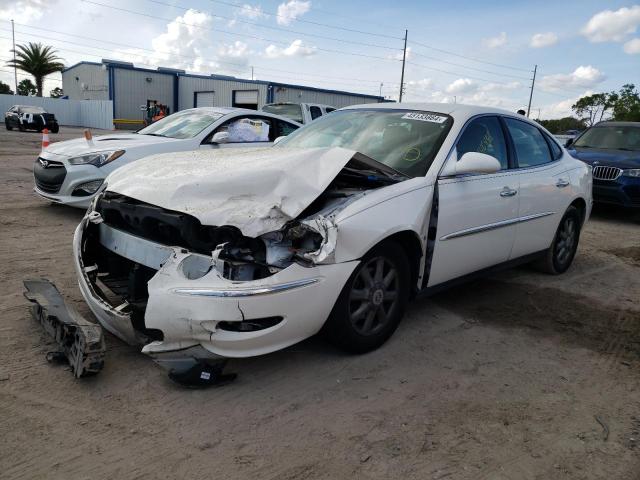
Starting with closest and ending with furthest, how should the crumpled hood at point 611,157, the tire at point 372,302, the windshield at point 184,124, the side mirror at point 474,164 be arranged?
1. the tire at point 372,302
2. the side mirror at point 474,164
3. the windshield at point 184,124
4. the crumpled hood at point 611,157

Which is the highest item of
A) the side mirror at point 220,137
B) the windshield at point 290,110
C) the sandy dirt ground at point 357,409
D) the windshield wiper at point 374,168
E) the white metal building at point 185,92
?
the white metal building at point 185,92

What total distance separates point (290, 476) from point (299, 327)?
32.0 inches

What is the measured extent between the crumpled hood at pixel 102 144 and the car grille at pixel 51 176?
6.7 inches

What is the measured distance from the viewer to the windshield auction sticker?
391 centimetres

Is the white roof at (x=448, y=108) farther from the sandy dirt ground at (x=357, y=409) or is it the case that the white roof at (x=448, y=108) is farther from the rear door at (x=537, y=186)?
the sandy dirt ground at (x=357, y=409)

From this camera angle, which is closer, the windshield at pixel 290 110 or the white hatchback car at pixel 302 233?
the white hatchback car at pixel 302 233

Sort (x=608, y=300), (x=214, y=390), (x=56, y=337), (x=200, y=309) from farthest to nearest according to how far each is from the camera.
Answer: (x=608, y=300) < (x=56, y=337) < (x=214, y=390) < (x=200, y=309)

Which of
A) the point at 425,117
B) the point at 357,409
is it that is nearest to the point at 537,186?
the point at 425,117

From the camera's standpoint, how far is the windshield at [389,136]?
364 centimetres

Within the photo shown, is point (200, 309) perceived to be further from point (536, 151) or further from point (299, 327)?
point (536, 151)

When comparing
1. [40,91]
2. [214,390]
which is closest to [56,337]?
[214,390]

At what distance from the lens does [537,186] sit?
4.54m

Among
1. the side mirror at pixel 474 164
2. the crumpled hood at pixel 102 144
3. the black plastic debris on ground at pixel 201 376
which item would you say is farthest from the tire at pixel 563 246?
the crumpled hood at pixel 102 144

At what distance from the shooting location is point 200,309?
100.0 inches
